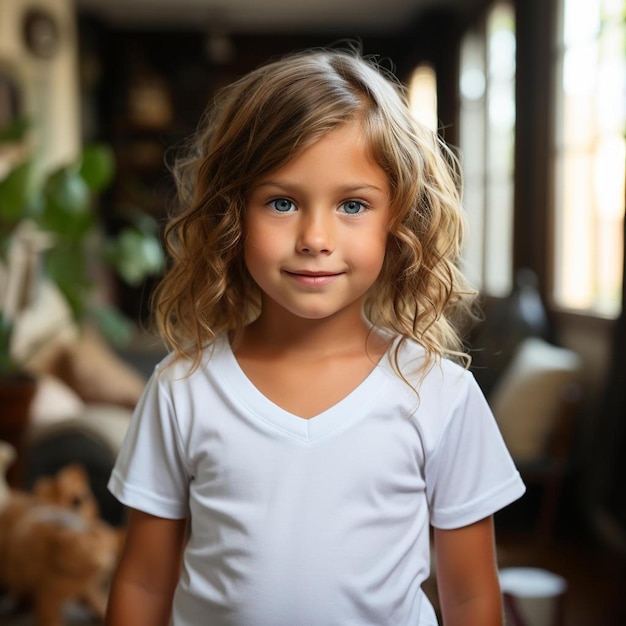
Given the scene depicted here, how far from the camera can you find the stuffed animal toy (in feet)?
7.38

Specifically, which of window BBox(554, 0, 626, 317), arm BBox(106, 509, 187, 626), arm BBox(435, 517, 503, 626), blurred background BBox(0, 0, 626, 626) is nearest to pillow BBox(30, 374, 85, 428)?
blurred background BBox(0, 0, 626, 626)

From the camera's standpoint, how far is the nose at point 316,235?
0.81 m

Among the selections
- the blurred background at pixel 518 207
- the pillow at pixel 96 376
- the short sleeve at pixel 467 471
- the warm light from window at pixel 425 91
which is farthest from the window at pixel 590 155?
the short sleeve at pixel 467 471

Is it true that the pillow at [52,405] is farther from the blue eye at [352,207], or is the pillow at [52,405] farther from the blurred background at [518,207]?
the blue eye at [352,207]

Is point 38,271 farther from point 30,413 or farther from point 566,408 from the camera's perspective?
point 566,408

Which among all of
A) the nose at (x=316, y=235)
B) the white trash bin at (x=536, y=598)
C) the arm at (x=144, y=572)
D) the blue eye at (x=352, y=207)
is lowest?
the white trash bin at (x=536, y=598)

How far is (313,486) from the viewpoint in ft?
2.75

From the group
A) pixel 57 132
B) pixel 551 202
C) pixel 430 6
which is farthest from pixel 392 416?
pixel 430 6

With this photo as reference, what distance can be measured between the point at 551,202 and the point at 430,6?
288 cm

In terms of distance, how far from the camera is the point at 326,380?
2.93 feet

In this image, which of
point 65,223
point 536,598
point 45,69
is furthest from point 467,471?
point 45,69

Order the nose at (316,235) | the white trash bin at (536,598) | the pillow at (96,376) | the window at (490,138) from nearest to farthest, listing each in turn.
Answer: the nose at (316,235)
the white trash bin at (536,598)
the pillow at (96,376)
the window at (490,138)

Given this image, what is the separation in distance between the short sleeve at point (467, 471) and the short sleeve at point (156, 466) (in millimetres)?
234

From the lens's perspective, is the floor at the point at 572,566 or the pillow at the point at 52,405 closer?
the floor at the point at 572,566
